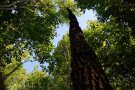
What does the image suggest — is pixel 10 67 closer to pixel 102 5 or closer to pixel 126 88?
pixel 126 88

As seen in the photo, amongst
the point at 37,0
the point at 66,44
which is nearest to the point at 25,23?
the point at 37,0

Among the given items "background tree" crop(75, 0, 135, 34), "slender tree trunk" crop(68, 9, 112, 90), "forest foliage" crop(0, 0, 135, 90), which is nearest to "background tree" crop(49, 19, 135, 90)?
"forest foliage" crop(0, 0, 135, 90)

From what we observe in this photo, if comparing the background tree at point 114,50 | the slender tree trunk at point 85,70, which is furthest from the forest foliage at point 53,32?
the slender tree trunk at point 85,70

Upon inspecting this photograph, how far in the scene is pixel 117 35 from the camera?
21062 mm

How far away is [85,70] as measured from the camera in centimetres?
550

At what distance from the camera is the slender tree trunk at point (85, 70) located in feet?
16.7

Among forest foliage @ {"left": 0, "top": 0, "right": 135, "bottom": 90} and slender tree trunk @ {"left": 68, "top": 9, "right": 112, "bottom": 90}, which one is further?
forest foliage @ {"left": 0, "top": 0, "right": 135, "bottom": 90}

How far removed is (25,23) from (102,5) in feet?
16.6

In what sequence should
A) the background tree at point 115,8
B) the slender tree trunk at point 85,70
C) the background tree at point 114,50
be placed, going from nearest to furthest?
the slender tree trunk at point 85,70
the background tree at point 115,8
the background tree at point 114,50

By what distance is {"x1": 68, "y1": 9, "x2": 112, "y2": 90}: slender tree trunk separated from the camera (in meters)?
5.09

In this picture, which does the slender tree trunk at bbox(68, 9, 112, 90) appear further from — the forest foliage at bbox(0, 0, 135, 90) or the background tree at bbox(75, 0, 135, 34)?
the background tree at bbox(75, 0, 135, 34)

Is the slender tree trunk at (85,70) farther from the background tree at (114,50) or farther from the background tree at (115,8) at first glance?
the background tree at (114,50)

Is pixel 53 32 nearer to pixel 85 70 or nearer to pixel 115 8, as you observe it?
pixel 115 8

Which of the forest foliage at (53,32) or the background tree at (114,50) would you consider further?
the background tree at (114,50)
